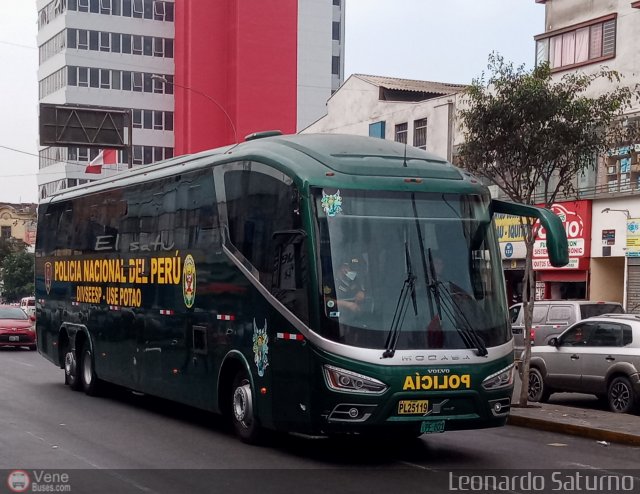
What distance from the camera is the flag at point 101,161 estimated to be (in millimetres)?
42406

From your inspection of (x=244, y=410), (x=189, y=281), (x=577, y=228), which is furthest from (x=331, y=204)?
(x=577, y=228)

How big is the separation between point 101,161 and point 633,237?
69.4 ft

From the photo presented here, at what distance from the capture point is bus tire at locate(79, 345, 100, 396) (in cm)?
1912

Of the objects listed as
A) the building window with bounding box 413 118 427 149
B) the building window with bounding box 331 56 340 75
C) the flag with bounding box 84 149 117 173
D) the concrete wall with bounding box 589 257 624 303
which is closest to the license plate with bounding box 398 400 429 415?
the concrete wall with bounding box 589 257 624 303

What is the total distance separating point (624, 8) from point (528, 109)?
2084 cm

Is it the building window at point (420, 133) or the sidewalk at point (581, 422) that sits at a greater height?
the building window at point (420, 133)

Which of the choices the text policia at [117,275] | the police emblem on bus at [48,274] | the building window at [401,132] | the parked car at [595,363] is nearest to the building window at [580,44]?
the building window at [401,132]

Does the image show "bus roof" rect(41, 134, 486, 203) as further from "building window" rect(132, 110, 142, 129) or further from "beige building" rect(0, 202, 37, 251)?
"beige building" rect(0, 202, 37, 251)

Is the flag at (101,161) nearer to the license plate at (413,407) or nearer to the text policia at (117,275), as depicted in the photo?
the text policia at (117,275)

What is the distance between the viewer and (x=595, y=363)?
60.1ft

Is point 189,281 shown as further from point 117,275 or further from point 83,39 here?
point 83,39

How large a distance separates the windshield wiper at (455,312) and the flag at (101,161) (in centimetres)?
3216

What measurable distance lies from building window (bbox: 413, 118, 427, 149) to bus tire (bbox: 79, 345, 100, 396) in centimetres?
2719

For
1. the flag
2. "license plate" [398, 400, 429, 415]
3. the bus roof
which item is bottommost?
"license plate" [398, 400, 429, 415]
